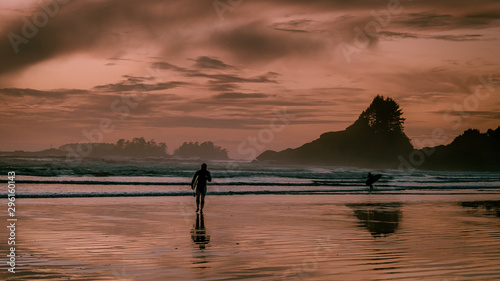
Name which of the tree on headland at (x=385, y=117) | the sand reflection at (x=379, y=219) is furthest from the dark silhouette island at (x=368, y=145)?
the sand reflection at (x=379, y=219)

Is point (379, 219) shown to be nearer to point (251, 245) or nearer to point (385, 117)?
point (251, 245)

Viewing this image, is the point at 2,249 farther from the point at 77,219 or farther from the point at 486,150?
the point at 486,150

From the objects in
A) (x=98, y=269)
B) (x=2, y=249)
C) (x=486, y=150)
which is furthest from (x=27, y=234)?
(x=486, y=150)

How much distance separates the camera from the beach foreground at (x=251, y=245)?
33.3 ft

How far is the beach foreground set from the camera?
33.3 ft

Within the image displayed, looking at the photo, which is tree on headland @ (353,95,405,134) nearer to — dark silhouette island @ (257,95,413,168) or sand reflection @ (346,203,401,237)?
dark silhouette island @ (257,95,413,168)

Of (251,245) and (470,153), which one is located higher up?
(470,153)

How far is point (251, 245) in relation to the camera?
13.7m

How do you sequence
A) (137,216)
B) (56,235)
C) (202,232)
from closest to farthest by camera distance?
(56,235)
(202,232)
(137,216)

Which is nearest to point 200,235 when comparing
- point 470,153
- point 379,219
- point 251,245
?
point 251,245

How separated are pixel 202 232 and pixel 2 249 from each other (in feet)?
18.5

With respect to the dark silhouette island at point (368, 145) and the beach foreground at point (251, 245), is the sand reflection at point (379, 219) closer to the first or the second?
the beach foreground at point (251, 245)

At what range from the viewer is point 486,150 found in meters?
157

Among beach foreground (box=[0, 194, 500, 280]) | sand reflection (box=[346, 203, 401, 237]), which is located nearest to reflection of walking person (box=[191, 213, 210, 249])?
beach foreground (box=[0, 194, 500, 280])
